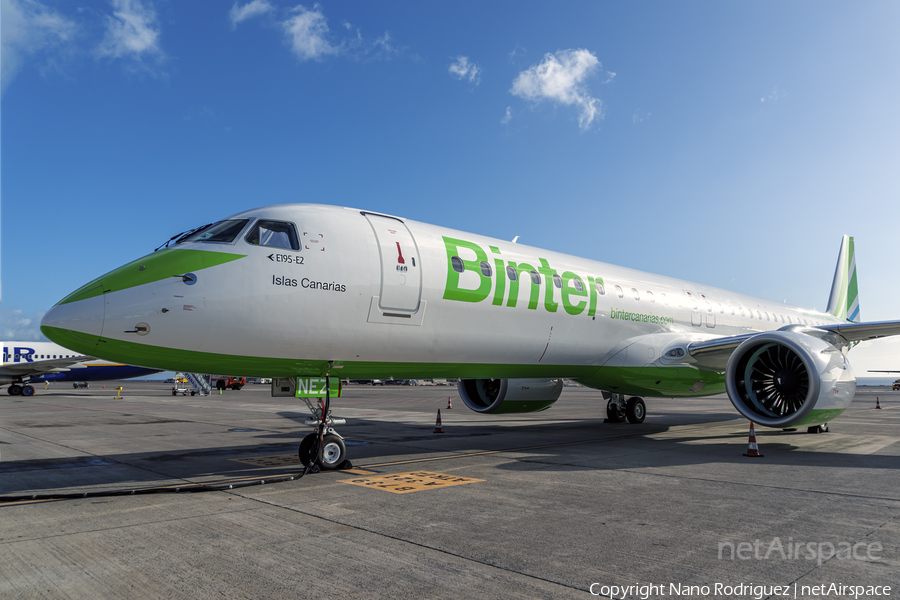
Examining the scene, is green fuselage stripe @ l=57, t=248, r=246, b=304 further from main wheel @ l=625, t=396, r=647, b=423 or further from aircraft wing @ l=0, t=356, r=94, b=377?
aircraft wing @ l=0, t=356, r=94, b=377

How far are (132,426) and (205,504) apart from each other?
12.6 m

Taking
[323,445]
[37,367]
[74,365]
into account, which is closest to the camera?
[323,445]

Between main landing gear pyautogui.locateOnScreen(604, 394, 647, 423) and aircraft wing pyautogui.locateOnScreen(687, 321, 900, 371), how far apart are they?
13.2ft

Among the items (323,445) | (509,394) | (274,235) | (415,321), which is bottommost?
(323,445)

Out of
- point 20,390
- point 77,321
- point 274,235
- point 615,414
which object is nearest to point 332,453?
point 274,235

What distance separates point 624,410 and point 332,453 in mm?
11532

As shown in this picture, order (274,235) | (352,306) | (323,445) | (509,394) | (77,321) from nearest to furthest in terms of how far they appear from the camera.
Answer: (77,321) → (274,235) → (352,306) → (323,445) → (509,394)

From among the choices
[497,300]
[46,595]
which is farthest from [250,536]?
[497,300]

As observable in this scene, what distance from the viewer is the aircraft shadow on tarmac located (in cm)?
819

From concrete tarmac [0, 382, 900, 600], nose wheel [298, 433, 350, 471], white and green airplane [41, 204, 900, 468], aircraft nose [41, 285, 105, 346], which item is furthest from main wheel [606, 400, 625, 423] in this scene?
aircraft nose [41, 285, 105, 346]

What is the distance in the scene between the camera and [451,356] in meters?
9.15

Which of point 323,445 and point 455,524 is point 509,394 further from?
point 455,524

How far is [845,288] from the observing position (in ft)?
76.3

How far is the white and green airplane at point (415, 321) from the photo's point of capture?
6.66 metres
